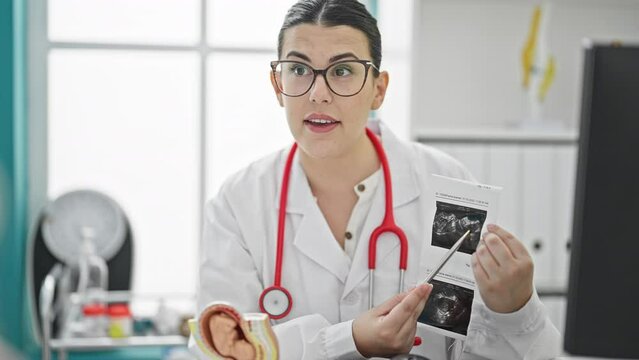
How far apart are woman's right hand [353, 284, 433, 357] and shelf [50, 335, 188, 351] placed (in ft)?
4.42

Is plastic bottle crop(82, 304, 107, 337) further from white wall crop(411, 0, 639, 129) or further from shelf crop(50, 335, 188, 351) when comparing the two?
white wall crop(411, 0, 639, 129)

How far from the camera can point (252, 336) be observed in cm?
91

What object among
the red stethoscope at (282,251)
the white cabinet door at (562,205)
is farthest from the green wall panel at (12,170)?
A: the white cabinet door at (562,205)

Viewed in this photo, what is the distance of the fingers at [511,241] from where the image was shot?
1.11 meters

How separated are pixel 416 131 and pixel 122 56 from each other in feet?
4.14

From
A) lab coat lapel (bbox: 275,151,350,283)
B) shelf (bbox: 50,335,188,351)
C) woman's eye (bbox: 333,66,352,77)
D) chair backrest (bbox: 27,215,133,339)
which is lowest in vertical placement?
shelf (bbox: 50,335,188,351)

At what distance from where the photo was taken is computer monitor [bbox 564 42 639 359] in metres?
0.76

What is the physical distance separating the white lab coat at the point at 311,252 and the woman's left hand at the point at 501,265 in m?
0.16

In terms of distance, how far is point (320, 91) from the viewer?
4.35 feet

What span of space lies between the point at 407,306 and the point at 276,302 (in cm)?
32

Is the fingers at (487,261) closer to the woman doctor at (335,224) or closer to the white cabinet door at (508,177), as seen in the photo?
the woman doctor at (335,224)

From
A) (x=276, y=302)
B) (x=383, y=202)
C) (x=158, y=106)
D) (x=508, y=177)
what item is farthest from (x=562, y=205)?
(x=158, y=106)

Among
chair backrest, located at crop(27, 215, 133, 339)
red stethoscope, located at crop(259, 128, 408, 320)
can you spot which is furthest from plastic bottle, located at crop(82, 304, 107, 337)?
red stethoscope, located at crop(259, 128, 408, 320)

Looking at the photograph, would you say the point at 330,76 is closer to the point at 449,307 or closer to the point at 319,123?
the point at 319,123
